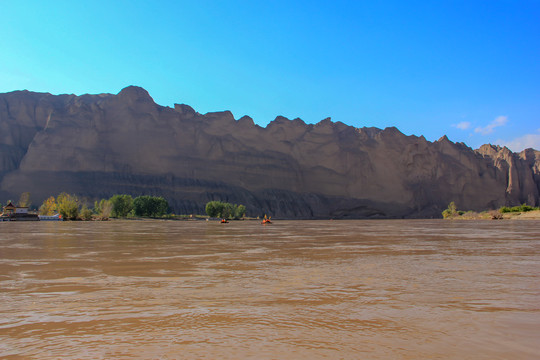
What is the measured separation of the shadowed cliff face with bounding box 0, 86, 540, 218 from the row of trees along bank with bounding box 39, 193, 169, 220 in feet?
73.4

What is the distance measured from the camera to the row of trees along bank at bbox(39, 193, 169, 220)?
71.0m

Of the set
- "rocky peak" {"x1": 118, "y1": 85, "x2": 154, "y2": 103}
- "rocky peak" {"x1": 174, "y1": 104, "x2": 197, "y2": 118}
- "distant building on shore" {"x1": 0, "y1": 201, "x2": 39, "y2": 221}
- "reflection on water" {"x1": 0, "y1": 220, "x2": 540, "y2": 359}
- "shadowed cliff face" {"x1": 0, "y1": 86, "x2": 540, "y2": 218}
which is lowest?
"reflection on water" {"x1": 0, "y1": 220, "x2": 540, "y2": 359}

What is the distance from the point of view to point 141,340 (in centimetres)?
449

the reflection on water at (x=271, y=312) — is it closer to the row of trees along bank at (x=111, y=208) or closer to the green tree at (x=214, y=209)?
the row of trees along bank at (x=111, y=208)

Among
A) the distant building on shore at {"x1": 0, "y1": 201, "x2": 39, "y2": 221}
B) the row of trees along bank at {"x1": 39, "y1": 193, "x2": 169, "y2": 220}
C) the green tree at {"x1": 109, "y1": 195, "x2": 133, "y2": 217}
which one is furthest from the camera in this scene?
the green tree at {"x1": 109, "y1": 195, "x2": 133, "y2": 217}

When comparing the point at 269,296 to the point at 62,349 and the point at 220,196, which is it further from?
the point at 220,196

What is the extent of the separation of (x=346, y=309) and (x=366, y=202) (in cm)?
12591

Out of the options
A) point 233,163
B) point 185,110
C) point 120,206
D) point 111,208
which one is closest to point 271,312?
point 111,208

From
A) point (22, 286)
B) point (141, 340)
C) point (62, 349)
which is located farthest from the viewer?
point (22, 286)

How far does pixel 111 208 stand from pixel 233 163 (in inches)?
2015

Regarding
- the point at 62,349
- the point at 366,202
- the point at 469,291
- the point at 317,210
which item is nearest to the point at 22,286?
the point at 62,349

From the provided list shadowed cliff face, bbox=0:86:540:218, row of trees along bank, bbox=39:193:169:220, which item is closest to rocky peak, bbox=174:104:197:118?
shadowed cliff face, bbox=0:86:540:218

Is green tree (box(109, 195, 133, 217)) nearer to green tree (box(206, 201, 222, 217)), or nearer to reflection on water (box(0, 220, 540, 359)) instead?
green tree (box(206, 201, 222, 217))

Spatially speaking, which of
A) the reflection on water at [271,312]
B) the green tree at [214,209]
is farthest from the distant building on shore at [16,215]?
the reflection on water at [271,312]
